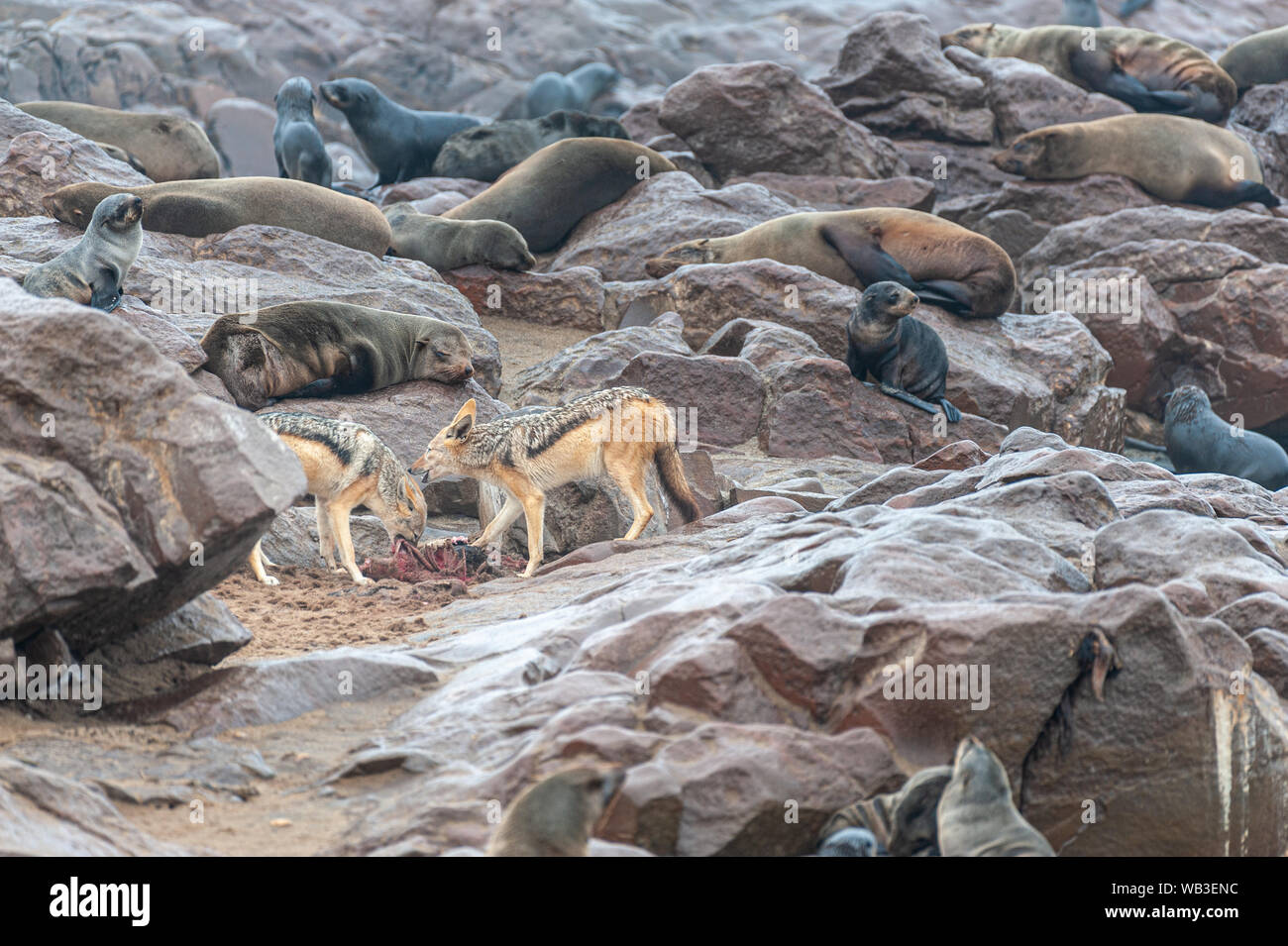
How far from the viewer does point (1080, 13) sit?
2689 centimetres

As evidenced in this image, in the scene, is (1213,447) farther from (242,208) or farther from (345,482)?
(242,208)

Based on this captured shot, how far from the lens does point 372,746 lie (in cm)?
423

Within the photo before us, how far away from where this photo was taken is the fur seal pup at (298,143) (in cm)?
1631

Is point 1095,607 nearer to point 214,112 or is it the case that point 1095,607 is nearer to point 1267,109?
point 1267,109

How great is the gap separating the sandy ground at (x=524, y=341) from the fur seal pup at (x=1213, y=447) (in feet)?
19.2

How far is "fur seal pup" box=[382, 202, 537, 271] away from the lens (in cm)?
1325

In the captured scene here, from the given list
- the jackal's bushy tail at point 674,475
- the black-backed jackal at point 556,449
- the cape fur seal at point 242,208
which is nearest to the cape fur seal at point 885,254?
the cape fur seal at point 242,208

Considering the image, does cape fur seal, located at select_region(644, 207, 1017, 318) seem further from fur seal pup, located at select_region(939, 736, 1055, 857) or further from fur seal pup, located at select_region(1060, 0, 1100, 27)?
fur seal pup, located at select_region(1060, 0, 1100, 27)

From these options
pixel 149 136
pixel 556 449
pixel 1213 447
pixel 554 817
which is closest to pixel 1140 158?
pixel 1213 447

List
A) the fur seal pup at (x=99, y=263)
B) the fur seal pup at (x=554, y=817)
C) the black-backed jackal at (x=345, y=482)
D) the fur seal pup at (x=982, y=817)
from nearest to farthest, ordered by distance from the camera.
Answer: the fur seal pup at (x=554, y=817) → the fur seal pup at (x=982, y=817) → the black-backed jackal at (x=345, y=482) → the fur seal pup at (x=99, y=263)

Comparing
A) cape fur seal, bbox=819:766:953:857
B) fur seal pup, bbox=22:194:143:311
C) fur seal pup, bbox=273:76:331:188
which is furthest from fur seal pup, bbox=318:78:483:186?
cape fur seal, bbox=819:766:953:857

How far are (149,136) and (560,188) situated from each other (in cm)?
506

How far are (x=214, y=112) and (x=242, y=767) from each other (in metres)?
25.3

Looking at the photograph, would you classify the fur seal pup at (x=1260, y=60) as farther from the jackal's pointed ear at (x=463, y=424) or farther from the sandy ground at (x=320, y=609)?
the sandy ground at (x=320, y=609)
